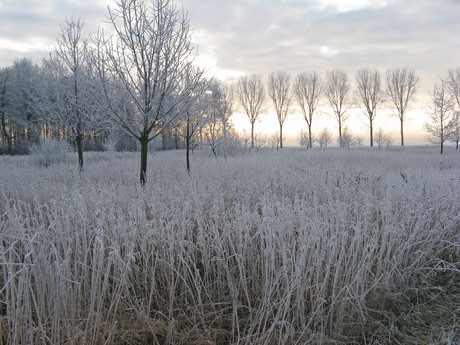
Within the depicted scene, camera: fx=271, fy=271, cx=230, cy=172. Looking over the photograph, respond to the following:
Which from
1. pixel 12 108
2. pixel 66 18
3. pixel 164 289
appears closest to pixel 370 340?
pixel 164 289

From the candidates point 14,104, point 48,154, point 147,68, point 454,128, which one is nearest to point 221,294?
point 147,68

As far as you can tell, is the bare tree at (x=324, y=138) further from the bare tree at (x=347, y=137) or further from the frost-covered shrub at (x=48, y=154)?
the frost-covered shrub at (x=48, y=154)

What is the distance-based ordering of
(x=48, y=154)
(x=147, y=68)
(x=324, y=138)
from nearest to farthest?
(x=147, y=68), (x=48, y=154), (x=324, y=138)

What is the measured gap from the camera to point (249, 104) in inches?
1556

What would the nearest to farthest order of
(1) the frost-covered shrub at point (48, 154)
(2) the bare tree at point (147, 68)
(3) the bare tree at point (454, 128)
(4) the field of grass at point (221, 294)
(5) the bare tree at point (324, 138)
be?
(4) the field of grass at point (221, 294), (2) the bare tree at point (147, 68), (1) the frost-covered shrub at point (48, 154), (3) the bare tree at point (454, 128), (5) the bare tree at point (324, 138)

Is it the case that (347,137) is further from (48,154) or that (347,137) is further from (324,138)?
(48,154)

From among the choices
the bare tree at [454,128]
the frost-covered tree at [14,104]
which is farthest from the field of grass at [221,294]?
the frost-covered tree at [14,104]

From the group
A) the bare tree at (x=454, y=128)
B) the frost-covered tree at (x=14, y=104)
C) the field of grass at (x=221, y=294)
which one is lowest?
the field of grass at (x=221, y=294)

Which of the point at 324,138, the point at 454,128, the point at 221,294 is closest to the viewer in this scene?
the point at 221,294

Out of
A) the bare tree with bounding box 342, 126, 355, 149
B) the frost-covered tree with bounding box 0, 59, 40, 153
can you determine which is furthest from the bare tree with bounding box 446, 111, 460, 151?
the frost-covered tree with bounding box 0, 59, 40, 153

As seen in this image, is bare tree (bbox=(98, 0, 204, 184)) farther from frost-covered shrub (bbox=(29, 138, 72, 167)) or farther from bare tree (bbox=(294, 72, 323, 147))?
bare tree (bbox=(294, 72, 323, 147))

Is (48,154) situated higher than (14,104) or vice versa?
(14,104)

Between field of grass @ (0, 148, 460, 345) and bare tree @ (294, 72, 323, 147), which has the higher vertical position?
bare tree @ (294, 72, 323, 147)

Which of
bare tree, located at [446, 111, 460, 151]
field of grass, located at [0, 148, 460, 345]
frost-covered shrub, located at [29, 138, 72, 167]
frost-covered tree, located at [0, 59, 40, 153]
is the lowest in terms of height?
field of grass, located at [0, 148, 460, 345]
